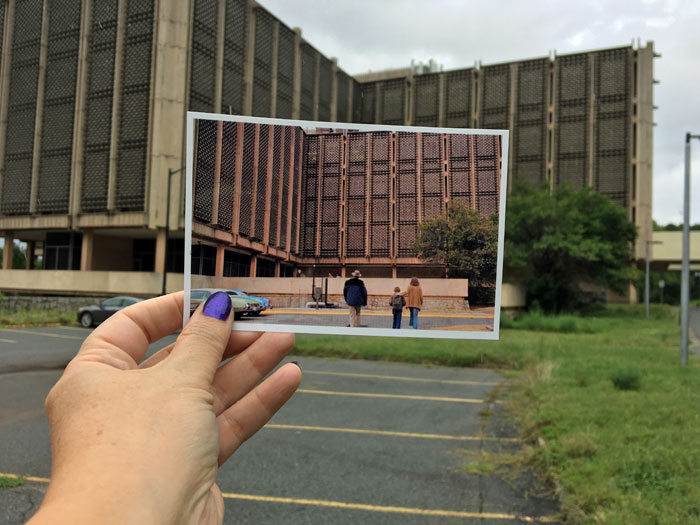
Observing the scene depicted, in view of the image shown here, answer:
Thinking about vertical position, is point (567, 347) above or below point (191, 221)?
below

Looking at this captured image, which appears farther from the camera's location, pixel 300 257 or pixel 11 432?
pixel 11 432

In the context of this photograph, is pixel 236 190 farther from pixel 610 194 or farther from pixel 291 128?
pixel 610 194

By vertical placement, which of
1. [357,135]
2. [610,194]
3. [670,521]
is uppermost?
[610,194]

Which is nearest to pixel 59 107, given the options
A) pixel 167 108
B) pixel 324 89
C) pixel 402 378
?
pixel 167 108

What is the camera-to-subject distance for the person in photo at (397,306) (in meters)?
1.58

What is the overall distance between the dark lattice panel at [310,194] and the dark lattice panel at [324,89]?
69.1 feet

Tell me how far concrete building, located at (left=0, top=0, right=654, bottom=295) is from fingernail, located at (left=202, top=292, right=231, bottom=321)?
0.34 feet

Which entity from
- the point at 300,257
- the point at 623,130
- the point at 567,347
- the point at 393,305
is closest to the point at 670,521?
the point at 393,305

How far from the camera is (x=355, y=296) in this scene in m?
1.60

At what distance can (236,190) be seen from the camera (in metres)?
1.62

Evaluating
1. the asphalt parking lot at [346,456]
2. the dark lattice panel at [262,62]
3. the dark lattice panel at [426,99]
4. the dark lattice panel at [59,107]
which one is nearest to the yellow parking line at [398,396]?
the asphalt parking lot at [346,456]

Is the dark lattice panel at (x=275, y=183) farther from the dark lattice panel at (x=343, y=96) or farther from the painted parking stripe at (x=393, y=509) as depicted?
the dark lattice panel at (x=343, y=96)

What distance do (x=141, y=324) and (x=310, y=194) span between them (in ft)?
2.20

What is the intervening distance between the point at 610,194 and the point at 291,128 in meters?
52.6
